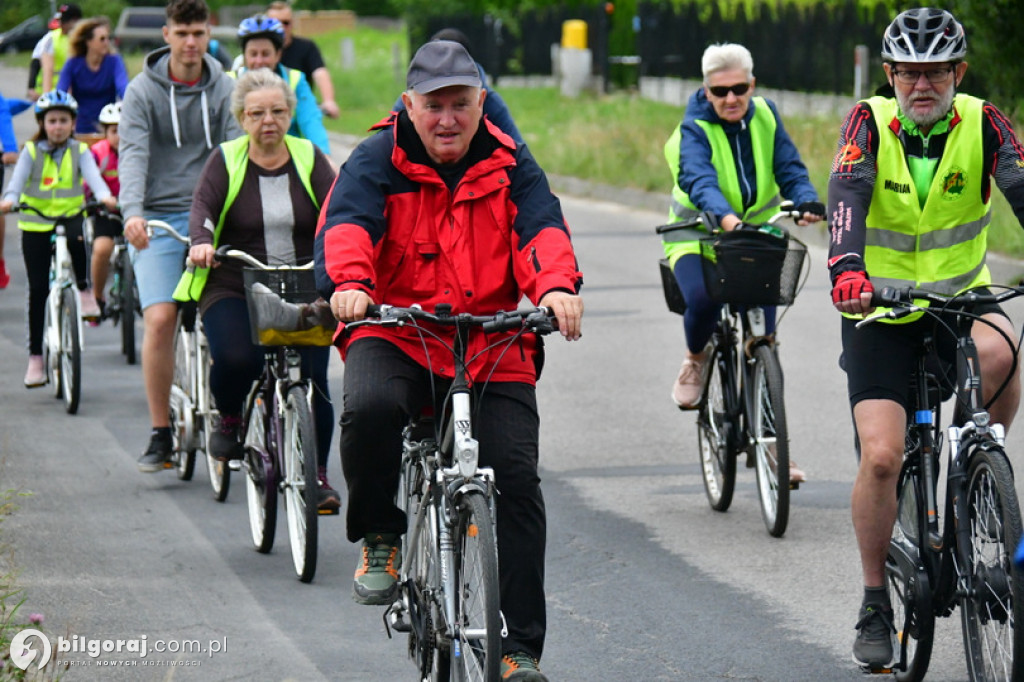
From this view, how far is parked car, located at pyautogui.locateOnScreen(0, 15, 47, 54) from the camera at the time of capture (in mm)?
52938

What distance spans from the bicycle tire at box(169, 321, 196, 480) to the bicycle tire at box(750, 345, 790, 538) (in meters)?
2.76

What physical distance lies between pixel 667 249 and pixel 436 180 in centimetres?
322

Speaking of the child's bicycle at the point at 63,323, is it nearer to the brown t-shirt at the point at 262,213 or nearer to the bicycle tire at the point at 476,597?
the brown t-shirt at the point at 262,213

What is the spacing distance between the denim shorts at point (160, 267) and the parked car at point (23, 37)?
45.3 meters

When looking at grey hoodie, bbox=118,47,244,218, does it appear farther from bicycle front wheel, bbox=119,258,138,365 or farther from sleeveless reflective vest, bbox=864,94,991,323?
sleeveless reflective vest, bbox=864,94,991,323

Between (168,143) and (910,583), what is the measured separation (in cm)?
489

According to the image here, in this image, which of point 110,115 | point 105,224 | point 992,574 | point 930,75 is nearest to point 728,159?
point 930,75

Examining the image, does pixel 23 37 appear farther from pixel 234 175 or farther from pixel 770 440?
pixel 770 440

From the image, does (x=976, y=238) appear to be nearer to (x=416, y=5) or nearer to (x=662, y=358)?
(x=662, y=358)

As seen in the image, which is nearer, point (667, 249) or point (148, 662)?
point (148, 662)

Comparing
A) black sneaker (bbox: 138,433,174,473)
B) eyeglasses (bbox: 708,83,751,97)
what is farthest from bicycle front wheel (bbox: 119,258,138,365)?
eyeglasses (bbox: 708,83,751,97)

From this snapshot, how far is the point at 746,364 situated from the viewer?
7.94 meters

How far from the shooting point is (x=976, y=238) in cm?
557

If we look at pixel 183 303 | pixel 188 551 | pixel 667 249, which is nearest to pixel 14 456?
pixel 183 303
